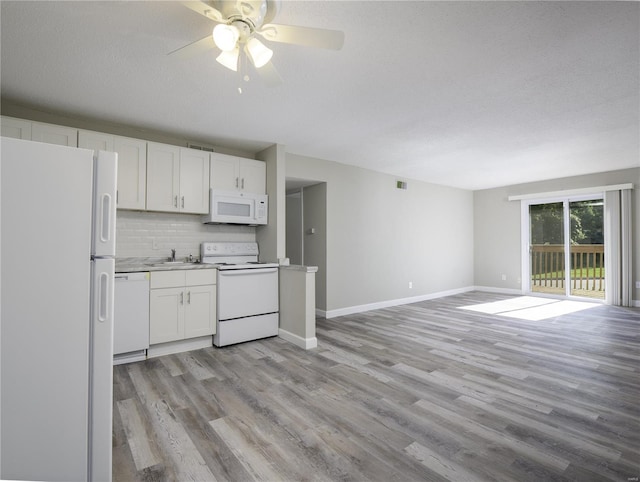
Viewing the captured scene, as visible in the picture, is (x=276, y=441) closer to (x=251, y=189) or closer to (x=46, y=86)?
(x=251, y=189)

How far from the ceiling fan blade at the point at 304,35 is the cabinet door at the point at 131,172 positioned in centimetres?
224

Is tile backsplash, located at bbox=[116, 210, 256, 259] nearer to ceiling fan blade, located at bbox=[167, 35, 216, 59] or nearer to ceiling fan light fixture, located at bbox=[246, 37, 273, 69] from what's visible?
ceiling fan blade, located at bbox=[167, 35, 216, 59]

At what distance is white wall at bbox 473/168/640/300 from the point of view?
6.39 m

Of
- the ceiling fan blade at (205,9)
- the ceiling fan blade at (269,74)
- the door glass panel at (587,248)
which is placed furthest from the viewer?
the door glass panel at (587,248)

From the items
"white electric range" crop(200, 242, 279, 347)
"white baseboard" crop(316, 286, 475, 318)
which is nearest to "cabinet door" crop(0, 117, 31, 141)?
"white electric range" crop(200, 242, 279, 347)

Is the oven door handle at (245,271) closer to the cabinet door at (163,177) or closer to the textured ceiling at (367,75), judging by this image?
the cabinet door at (163,177)

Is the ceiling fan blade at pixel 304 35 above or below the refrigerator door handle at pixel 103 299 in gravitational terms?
above

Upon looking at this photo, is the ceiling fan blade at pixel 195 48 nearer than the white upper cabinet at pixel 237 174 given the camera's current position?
Yes

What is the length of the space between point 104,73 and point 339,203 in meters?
3.31

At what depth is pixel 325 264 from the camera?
4.86 m

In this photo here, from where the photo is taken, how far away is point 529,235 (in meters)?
6.76

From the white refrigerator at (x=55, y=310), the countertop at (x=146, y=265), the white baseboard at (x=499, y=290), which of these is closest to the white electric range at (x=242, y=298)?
the countertop at (x=146, y=265)

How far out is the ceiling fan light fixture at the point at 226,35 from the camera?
1.63 metres

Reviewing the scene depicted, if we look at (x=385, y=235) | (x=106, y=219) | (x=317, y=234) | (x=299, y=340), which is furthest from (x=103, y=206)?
(x=385, y=235)
